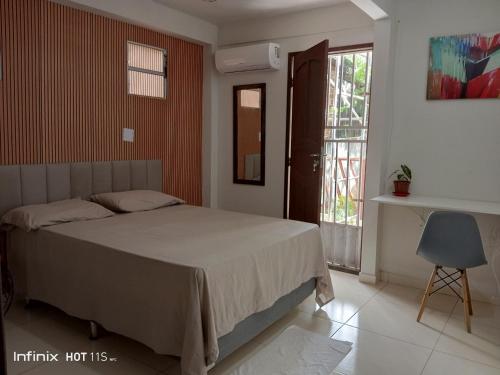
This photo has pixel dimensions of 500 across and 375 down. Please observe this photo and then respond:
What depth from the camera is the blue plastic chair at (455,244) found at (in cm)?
283

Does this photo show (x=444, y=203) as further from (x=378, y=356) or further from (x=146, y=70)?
(x=146, y=70)

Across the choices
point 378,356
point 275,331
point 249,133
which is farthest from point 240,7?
point 378,356

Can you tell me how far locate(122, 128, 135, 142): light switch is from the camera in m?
3.98

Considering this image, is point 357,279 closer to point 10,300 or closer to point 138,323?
point 138,323

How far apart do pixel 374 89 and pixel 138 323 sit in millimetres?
2763

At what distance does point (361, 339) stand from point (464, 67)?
2.38 m

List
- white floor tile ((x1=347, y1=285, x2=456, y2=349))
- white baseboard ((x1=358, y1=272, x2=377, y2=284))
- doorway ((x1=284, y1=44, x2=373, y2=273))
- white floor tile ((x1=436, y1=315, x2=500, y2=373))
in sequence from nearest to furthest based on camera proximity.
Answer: white floor tile ((x1=436, y1=315, x2=500, y2=373)) < white floor tile ((x1=347, y1=285, x2=456, y2=349)) < white baseboard ((x1=358, y1=272, x2=377, y2=284)) < doorway ((x1=284, y1=44, x2=373, y2=273))

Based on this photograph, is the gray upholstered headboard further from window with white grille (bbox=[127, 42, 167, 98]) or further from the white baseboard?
the white baseboard

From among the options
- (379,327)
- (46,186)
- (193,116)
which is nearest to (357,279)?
(379,327)

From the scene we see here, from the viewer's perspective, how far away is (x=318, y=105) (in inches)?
150

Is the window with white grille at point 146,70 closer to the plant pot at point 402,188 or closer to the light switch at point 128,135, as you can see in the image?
the light switch at point 128,135

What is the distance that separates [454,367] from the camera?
238cm

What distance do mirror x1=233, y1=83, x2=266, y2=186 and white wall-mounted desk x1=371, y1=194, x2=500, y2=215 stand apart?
1.56 metres

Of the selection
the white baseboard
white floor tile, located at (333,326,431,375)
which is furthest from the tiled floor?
the white baseboard
